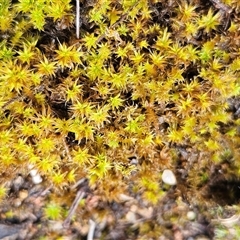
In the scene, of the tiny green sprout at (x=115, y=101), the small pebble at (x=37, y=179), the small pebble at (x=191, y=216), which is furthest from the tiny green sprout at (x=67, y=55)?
the small pebble at (x=191, y=216)

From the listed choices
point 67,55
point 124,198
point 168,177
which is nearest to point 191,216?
point 168,177

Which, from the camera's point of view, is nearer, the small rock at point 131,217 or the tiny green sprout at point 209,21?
the tiny green sprout at point 209,21

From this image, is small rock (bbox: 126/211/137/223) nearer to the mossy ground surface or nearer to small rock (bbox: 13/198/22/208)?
the mossy ground surface

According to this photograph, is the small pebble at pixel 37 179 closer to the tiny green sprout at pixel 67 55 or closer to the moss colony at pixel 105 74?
the moss colony at pixel 105 74

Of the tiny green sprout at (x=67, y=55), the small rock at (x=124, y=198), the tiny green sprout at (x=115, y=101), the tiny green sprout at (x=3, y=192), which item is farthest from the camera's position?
the small rock at (x=124, y=198)

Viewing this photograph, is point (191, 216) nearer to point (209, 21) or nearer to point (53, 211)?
point (53, 211)

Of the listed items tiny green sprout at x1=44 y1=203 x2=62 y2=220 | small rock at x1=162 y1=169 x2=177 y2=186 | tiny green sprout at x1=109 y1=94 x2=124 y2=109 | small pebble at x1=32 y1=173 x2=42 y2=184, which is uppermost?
tiny green sprout at x1=109 y1=94 x2=124 y2=109

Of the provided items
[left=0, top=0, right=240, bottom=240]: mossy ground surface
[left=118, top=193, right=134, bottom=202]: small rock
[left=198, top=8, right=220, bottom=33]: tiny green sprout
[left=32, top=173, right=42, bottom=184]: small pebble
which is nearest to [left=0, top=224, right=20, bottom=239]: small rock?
[left=0, top=0, right=240, bottom=240]: mossy ground surface
